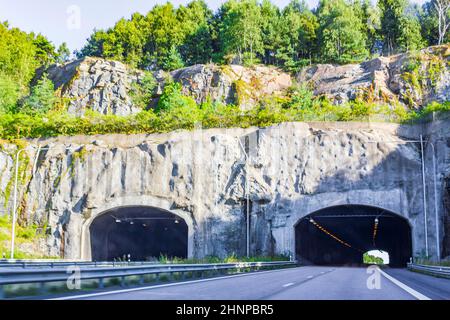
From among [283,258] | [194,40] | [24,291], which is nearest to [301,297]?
[24,291]

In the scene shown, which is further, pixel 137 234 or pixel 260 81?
pixel 260 81

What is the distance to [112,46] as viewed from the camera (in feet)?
287

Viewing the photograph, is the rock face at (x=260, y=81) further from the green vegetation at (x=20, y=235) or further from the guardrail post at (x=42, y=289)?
the guardrail post at (x=42, y=289)

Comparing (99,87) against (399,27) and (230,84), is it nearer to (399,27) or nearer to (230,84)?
(230,84)

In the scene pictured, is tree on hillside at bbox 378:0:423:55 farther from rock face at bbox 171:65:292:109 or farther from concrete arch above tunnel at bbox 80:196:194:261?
concrete arch above tunnel at bbox 80:196:194:261

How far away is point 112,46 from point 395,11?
42.9m

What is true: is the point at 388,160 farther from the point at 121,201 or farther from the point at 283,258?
the point at 121,201

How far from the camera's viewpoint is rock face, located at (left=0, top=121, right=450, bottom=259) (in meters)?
44.1

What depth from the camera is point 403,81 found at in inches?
2359

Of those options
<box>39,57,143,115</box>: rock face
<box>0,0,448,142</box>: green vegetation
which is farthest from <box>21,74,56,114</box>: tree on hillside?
<box>39,57,143,115</box>: rock face

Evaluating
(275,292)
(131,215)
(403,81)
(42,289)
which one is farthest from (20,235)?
(403,81)

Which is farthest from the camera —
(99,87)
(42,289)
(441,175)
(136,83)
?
(136,83)

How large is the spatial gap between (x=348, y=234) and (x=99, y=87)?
33.4 m
